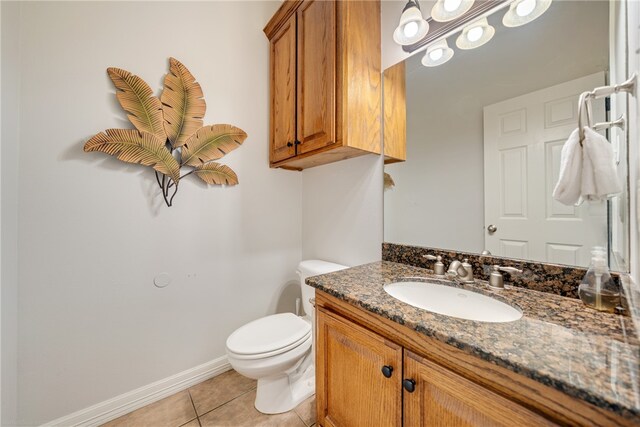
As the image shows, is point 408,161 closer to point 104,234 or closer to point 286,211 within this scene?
point 286,211

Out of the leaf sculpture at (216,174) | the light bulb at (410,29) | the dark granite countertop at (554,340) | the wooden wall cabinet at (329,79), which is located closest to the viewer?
the dark granite countertop at (554,340)

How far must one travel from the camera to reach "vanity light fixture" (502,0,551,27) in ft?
2.85

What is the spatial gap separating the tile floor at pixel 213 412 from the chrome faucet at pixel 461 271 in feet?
3.51

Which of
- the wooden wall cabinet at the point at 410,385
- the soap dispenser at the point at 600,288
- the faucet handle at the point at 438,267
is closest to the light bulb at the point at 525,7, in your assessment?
the soap dispenser at the point at 600,288

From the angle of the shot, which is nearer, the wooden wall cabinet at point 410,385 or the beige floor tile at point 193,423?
the wooden wall cabinet at point 410,385

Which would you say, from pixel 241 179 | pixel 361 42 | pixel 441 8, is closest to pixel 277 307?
pixel 241 179

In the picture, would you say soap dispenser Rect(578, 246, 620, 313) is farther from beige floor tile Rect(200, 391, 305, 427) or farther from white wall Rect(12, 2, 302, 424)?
white wall Rect(12, 2, 302, 424)

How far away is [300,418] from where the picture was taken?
1252 millimetres

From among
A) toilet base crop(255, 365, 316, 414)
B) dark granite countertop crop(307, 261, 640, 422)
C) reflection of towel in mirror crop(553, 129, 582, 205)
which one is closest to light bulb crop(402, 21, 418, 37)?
reflection of towel in mirror crop(553, 129, 582, 205)

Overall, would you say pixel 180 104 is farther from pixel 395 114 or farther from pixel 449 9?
pixel 449 9

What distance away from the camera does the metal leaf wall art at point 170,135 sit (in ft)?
3.98

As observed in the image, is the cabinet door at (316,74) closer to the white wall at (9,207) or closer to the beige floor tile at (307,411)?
the white wall at (9,207)

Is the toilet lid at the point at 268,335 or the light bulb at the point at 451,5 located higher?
the light bulb at the point at 451,5

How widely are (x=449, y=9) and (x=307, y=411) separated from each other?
6.89ft
